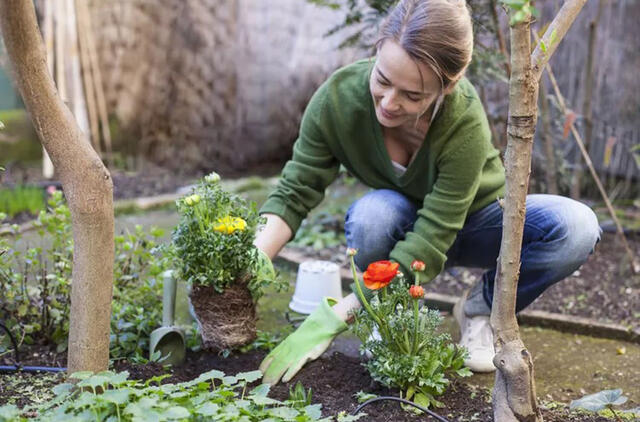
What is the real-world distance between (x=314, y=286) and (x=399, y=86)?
3.03 ft

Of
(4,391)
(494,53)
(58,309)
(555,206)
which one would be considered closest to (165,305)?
(58,309)

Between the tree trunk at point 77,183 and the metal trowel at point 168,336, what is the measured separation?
0.37 metres

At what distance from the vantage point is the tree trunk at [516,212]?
1.45 meters

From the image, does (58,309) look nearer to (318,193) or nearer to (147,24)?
(318,193)

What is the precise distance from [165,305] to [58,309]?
333 millimetres

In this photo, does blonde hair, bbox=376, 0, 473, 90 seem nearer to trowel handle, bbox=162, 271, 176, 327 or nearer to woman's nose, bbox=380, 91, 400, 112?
woman's nose, bbox=380, 91, 400, 112

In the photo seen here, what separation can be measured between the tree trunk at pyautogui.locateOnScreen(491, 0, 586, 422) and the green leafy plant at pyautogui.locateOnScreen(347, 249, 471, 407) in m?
0.20

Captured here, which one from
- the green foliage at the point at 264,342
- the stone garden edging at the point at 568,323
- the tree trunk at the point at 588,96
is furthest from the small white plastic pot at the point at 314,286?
the tree trunk at the point at 588,96

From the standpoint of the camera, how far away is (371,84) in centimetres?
201

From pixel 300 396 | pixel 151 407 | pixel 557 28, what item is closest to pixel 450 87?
pixel 557 28

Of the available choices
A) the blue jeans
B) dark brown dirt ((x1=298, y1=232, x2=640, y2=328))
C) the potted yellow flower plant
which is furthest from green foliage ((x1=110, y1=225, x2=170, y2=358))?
dark brown dirt ((x1=298, y1=232, x2=640, y2=328))

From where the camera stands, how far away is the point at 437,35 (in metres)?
1.83

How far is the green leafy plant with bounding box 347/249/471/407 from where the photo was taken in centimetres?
181

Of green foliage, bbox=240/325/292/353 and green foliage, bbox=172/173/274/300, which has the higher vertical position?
green foliage, bbox=172/173/274/300
